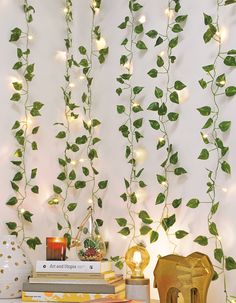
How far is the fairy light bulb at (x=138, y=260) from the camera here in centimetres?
162

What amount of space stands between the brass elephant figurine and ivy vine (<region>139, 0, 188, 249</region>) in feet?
0.75

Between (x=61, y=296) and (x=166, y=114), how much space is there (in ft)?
2.28

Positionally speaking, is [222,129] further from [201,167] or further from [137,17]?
[137,17]

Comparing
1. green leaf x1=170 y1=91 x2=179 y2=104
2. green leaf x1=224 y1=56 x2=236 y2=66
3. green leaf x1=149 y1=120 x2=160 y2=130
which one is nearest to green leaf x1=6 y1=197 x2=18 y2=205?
green leaf x1=149 y1=120 x2=160 y2=130

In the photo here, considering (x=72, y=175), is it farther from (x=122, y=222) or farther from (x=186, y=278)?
(x=186, y=278)

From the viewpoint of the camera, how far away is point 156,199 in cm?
177

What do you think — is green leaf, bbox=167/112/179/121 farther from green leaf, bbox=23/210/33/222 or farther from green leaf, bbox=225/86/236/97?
green leaf, bbox=23/210/33/222

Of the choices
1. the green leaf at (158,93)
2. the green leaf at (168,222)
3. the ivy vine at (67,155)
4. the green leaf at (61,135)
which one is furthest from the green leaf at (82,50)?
the green leaf at (168,222)

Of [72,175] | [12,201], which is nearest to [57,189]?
[72,175]

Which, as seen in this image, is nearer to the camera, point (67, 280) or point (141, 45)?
point (67, 280)

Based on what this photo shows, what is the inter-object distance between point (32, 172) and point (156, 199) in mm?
496

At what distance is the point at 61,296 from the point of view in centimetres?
161

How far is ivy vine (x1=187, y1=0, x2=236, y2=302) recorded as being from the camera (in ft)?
5.17

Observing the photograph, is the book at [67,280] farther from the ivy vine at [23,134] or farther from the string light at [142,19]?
the string light at [142,19]
